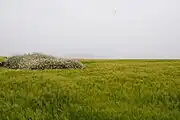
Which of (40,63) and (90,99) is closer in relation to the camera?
(90,99)

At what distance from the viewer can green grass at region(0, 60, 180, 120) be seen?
11797 millimetres

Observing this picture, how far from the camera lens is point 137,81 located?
18609 millimetres

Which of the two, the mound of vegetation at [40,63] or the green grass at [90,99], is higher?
the mound of vegetation at [40,63]

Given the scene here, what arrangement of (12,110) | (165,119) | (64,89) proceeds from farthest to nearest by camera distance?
(64,89) < (12,110) < (165,119)

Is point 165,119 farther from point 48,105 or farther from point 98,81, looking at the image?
point 98,81

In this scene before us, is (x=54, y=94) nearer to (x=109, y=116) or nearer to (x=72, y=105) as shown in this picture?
(x=72, y=105)

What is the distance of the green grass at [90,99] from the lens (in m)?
11.8

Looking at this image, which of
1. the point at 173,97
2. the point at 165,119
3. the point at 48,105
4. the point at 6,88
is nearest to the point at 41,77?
the point at 6,88

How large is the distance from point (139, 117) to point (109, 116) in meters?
1.05

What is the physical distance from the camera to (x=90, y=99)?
1402 centimetres

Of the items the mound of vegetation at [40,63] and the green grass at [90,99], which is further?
the mound of vegetation at [40,63]

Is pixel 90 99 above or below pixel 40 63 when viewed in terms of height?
below

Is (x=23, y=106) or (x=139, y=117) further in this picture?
(x=23, y=106)

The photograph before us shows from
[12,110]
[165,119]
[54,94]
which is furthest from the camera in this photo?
[54,94]
